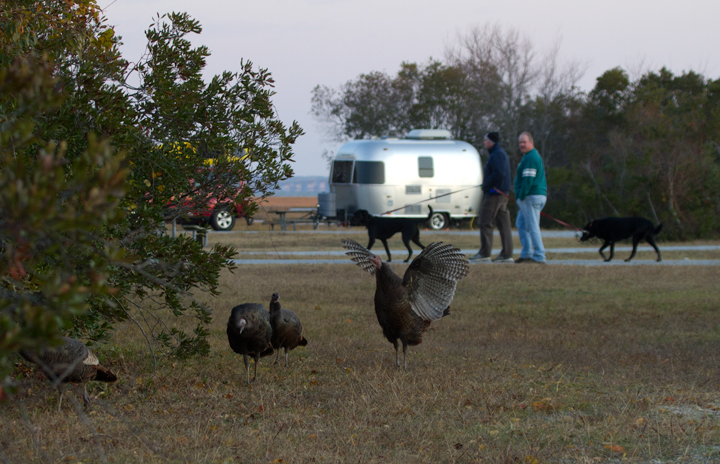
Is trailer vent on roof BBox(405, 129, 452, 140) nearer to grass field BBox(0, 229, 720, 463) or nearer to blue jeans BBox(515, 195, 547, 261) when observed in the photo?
blue jeans BBox(515, 195, 547, 261)

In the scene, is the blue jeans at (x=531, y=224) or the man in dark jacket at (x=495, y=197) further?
the man in dark jacket at (x=495, y=197)

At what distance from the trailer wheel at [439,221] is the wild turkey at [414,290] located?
20.1 metres

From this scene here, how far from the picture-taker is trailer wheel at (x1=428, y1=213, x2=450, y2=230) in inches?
1039

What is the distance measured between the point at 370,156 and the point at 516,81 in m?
15.1

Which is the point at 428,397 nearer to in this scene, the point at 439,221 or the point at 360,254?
the point at 360,254

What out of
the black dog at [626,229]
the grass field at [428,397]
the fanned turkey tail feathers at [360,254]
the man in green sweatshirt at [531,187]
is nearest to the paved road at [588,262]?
the black dog at [626,229]

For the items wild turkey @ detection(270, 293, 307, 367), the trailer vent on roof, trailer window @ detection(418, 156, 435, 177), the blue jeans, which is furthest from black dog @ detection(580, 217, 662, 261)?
the trailer vent on roof

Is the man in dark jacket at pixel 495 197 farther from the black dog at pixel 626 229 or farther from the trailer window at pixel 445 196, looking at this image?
the trailer window at pixel 445 196

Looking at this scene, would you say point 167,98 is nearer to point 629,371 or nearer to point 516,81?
point 629,371

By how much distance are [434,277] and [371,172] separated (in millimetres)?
18999

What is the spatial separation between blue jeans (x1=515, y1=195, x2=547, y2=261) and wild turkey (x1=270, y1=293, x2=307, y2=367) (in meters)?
7.70

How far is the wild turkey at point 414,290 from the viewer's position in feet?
19.6

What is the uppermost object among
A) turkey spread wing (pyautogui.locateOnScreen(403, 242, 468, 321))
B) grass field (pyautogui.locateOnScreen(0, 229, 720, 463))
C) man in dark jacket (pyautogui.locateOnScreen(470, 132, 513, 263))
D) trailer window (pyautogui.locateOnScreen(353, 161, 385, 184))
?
trailer window (pyautogui.locateOnScreen(353, 161, 385, 184))

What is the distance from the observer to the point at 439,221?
87.0 ft
